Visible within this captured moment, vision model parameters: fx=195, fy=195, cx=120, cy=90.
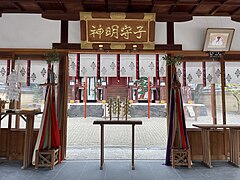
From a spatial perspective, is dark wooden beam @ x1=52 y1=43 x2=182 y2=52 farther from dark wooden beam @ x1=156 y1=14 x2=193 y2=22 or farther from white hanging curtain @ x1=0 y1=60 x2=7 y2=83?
white hanging curtain @ x1=0 y1=60 x2=7 y2=83

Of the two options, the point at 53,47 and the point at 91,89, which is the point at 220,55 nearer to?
the point at 53,47

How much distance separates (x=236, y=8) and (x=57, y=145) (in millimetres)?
4643

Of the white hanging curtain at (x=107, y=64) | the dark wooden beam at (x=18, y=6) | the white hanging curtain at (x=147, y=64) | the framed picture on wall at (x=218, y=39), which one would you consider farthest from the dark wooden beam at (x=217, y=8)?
the dark wooden beam at (x=18, y=6)

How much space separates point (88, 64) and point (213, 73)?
2987 millimetres

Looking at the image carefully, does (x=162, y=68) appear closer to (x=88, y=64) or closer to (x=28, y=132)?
(x=88, y=64)

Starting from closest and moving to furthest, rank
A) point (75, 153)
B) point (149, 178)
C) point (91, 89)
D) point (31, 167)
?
1. point (149, 178)
2. point (31, 167)
3. point (75, 153)
4. point (91, 89)

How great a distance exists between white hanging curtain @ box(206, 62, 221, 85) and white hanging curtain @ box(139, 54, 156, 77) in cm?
126

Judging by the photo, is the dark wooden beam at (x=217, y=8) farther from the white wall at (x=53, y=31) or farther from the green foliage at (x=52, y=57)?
the green foliage at (x=52, y=57)

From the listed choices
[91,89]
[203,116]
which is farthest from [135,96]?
[203,116]

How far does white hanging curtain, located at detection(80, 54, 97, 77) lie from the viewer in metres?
4.88

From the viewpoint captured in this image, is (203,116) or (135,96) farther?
(135,96)

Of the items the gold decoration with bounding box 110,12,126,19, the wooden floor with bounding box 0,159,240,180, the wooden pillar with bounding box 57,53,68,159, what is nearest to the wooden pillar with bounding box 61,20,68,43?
the wooden pillar with bounding box 57,53,68,159

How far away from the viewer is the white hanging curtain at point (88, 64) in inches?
192

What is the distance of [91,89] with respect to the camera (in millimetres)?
14328
